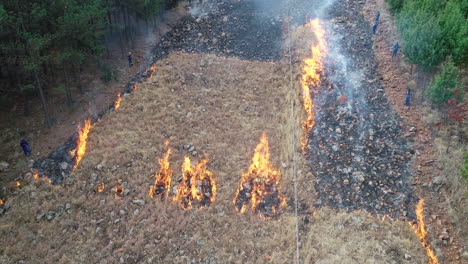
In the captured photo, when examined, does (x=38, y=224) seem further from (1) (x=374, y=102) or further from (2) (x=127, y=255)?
(1) (x=374, y=102)

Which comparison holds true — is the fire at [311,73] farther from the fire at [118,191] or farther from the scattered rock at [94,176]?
the scattered rock at [94,176]

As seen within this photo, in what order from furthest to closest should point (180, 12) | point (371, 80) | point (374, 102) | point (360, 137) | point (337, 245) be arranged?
point (180, 12) → point (371, 80) → point (374, 102) → point (360, 137) → point (337, 245)

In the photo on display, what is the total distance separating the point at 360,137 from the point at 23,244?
19398 millimetres

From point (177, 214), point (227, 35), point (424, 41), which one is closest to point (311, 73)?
point (424, 41)

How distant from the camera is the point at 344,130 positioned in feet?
72.0

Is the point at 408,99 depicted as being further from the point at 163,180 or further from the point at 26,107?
the point at 26,107

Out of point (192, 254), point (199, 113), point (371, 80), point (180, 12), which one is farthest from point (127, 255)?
point (180, 12)

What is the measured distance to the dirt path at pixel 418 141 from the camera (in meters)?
15.9

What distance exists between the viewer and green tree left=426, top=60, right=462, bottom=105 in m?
18.8

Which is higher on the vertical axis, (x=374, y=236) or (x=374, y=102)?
(x=374, y=102)

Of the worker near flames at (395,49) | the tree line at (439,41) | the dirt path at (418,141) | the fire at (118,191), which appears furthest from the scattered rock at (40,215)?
the worker near flames at (395,49)

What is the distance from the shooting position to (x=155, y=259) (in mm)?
15906

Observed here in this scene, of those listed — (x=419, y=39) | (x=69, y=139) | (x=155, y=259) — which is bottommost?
(x=155, y=259)

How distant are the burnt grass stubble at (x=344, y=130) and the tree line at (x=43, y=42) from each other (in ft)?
14.1
